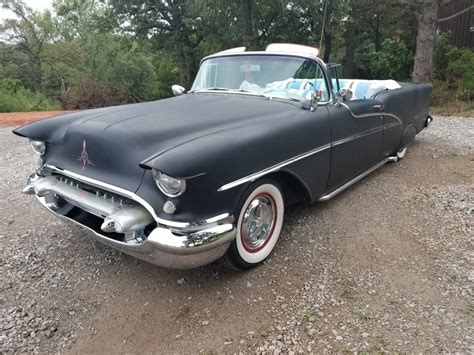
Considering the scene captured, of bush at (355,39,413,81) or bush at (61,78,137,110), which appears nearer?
bush at (355,39,413,81)

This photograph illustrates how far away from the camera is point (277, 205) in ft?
9.23

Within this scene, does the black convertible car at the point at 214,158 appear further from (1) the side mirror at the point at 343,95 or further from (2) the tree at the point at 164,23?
(2) the tree at the point at 164,23

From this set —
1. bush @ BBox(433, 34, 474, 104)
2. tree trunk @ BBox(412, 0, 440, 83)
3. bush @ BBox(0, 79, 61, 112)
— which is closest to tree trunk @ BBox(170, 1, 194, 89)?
bush @ BBox(0, 79, 61, 112)

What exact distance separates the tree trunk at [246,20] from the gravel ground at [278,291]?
13.7 m

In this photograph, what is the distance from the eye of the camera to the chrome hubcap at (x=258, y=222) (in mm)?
2577

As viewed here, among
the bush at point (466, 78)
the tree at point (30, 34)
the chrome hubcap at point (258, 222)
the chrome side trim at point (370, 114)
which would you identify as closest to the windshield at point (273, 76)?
the chrome side trim at point (370, 114)

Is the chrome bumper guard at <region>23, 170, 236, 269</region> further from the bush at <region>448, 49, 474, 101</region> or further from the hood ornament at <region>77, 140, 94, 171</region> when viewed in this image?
the bush at <region>448, 49, 474, 101</region>

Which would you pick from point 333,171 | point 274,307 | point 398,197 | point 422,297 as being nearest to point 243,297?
point 274,307

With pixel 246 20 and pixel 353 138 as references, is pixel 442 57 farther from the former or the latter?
pixel 353 138

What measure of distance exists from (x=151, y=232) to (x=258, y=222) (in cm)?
88

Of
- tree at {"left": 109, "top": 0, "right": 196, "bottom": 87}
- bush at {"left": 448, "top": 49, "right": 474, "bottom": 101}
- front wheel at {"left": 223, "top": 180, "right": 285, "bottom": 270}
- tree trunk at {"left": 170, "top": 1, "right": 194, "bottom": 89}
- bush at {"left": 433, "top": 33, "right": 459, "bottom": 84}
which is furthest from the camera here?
tree trunk at {"left": 170, "top": 1, "right": 194, "bottom": 89}

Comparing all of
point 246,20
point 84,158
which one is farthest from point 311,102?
point 246,20

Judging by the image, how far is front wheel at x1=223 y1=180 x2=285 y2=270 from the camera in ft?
8.23

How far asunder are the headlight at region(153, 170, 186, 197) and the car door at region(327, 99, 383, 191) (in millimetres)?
1648
